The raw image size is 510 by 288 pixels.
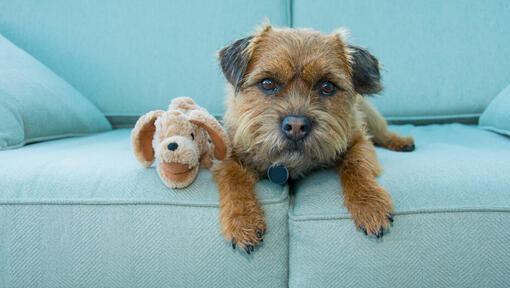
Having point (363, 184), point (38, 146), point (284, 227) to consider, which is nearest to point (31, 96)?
point (38, 146)

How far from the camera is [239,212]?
1206 mm

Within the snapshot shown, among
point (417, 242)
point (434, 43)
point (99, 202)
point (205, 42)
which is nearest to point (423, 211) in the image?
point (417, 242)

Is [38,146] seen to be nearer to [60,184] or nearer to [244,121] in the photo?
[60,184]

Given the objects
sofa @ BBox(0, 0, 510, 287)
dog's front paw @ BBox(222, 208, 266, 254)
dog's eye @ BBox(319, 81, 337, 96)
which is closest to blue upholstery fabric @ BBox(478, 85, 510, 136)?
sofa @ BBox(0, 0, 510, 287)

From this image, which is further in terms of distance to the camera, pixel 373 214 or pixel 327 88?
pixel 327 88

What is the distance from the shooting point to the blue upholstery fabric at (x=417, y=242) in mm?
1147

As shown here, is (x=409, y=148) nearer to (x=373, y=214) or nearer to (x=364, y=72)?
(x=364, y=72)

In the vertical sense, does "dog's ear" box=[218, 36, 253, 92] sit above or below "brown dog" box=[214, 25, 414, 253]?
above

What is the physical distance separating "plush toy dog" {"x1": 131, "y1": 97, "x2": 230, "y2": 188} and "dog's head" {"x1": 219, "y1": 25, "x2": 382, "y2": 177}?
0.51 feet

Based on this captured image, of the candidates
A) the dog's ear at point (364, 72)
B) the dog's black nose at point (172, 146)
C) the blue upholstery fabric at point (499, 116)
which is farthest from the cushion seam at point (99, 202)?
the blue upholstery fabric at point (499, 116)

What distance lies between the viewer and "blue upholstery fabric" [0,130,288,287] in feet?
3.97

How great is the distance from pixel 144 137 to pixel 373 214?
1.06 m

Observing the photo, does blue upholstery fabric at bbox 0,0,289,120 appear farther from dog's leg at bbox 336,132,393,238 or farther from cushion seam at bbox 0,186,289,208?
dog's leg at bbox 336,132,393,238

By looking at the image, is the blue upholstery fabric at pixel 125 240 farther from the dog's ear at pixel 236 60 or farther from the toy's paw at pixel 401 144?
the toy's paw at pixel 401 144
